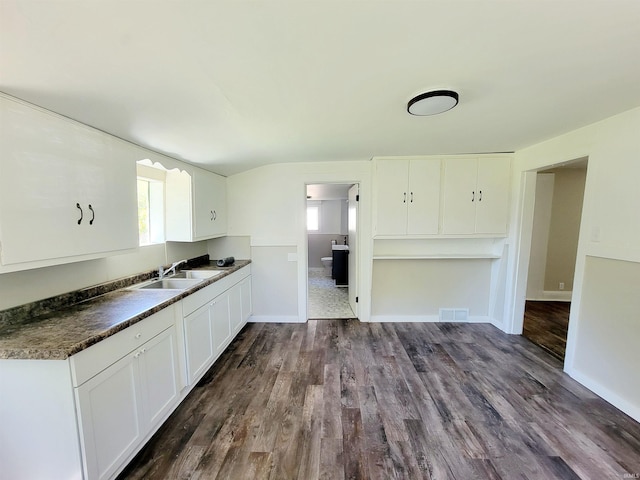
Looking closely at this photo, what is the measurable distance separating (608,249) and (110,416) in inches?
147

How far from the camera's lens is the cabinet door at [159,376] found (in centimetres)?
161

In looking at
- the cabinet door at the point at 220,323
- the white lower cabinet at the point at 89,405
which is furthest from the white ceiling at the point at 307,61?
the cabinet door at the point at 220,323

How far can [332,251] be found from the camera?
18.9 ft

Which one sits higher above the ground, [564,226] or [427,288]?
[564,226]

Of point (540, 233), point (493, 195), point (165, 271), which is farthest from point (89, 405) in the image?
point (540, 233)

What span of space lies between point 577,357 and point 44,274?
4.36m

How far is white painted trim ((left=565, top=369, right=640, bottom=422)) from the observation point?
186cm

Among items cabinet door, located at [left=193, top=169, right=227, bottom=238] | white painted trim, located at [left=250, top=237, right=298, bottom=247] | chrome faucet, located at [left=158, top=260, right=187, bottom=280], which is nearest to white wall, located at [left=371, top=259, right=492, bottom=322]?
white painted trim, located at [left=250, top=237, right=298, bottom=247]

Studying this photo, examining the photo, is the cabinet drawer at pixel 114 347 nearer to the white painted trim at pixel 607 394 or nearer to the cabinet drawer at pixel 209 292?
the cabinet drawer at pixel 209 292

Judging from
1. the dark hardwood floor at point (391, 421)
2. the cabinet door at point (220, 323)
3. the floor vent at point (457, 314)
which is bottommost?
the dark hardwood floor at point (391, 421)

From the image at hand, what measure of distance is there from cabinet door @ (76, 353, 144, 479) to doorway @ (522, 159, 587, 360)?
502cm

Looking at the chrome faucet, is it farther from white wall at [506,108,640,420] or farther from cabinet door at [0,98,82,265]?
A: white wall at [506,108,640,420]

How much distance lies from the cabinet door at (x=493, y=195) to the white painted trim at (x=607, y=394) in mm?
1642

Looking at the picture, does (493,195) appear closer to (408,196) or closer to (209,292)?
(408,196)
